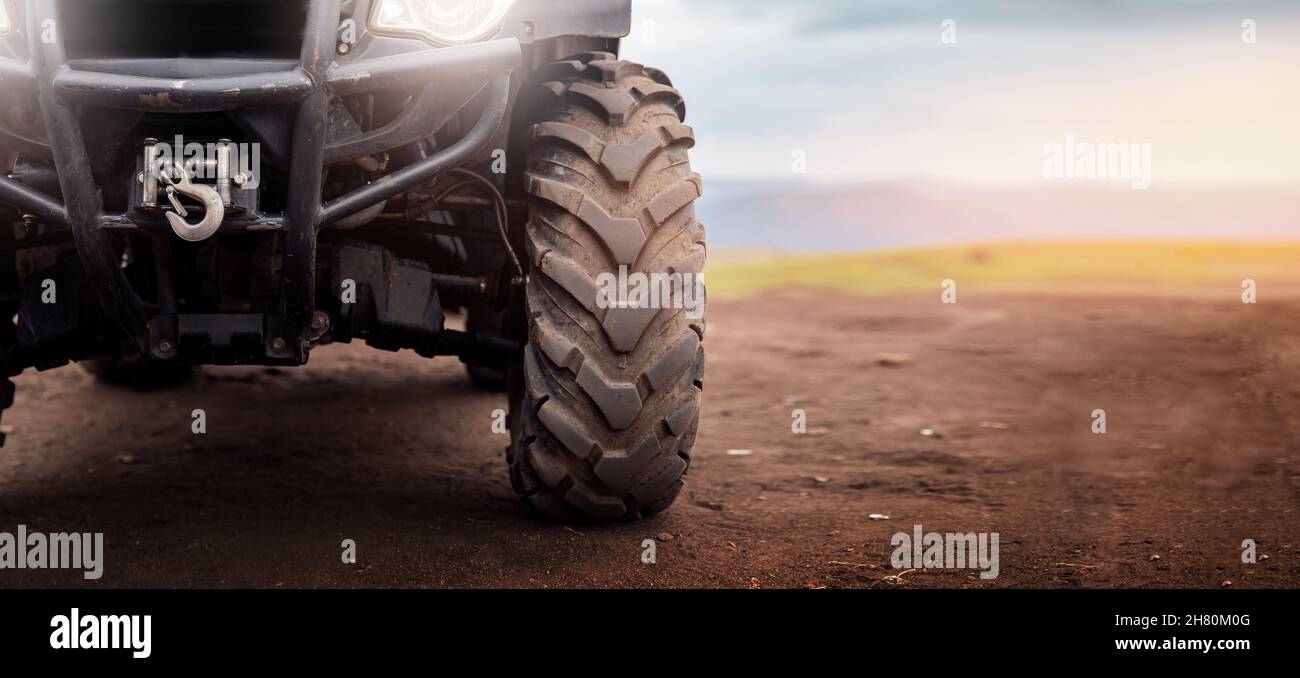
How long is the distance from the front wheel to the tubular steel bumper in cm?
28

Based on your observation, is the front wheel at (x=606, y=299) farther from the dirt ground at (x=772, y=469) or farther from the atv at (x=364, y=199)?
the dirt ground at (x=772, y=469)

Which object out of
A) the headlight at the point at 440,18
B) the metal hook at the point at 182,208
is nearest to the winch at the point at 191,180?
the metal hook at the point at 182,208

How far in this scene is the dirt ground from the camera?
3832 millimetres

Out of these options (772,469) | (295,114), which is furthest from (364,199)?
(772,469)

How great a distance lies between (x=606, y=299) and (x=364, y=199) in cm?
71

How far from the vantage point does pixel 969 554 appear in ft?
12.9

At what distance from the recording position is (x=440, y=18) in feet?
11.7

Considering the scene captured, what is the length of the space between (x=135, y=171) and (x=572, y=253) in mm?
1163

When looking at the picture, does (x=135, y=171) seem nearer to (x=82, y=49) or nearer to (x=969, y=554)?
(x=82, y=49)

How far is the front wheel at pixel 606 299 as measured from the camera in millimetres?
3734

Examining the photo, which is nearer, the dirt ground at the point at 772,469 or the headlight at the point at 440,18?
the headlight at the point at 440,18

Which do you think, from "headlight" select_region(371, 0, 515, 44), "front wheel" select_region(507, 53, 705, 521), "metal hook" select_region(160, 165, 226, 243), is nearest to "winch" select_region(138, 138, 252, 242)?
"metal hook" select_region(160, 165, 226, 243)

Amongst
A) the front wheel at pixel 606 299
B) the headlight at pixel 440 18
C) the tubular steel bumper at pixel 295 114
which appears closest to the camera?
the tubular steel bumper at pixel 295 114

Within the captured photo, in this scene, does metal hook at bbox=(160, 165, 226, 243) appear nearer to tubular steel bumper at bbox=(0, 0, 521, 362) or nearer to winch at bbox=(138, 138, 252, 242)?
winch at bbox=(138, 138, 252, 242)
